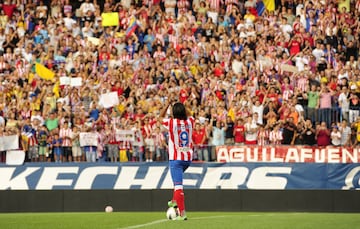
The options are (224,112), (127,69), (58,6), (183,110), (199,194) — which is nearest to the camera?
(183,110)

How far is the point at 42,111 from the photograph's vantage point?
96.7 feet

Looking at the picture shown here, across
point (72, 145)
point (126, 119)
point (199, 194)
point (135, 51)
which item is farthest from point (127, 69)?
point (199, 194)

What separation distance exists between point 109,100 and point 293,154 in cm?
735

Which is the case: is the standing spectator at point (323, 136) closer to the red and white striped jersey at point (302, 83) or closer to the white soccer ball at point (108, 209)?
the red and white striped jersey at point (302, 83)

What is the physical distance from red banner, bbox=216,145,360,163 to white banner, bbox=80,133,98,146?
156 inches

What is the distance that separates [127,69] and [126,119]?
3.78 m

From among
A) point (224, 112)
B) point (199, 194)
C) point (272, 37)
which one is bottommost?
point (199, 194)

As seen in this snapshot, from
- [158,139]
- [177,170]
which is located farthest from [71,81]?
[177,170]

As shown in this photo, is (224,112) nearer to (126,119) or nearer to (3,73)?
(126,119)

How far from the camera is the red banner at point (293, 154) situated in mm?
24734

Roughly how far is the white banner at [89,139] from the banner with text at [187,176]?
1.49 m

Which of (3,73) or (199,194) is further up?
(3,73)

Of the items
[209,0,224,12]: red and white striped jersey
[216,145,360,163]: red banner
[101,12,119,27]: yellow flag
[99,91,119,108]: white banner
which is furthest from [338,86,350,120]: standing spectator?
[101,12,119,27]: yellow flag

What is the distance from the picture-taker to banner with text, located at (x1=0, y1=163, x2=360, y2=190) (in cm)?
2420
